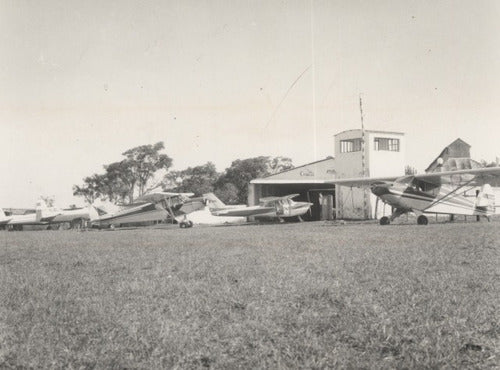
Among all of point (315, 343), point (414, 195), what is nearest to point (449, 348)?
point (315, 343)

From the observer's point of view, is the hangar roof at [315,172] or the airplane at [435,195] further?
the hangar roof at [315,172]

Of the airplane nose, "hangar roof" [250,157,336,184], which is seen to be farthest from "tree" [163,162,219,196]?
the airplane nose

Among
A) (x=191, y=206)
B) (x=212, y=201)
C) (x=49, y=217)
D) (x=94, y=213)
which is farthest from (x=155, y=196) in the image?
(x=49, y=217)

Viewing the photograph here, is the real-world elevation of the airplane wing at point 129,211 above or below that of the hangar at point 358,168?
below

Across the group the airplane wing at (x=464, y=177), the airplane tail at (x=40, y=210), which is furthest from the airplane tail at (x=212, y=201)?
the airplane wing at (x=464, y=177)

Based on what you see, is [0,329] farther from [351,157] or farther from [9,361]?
[351,157]

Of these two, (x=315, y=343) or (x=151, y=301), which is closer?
(x=315, y=343)

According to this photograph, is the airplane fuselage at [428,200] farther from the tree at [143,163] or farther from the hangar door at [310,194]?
the tree at [143,163]
